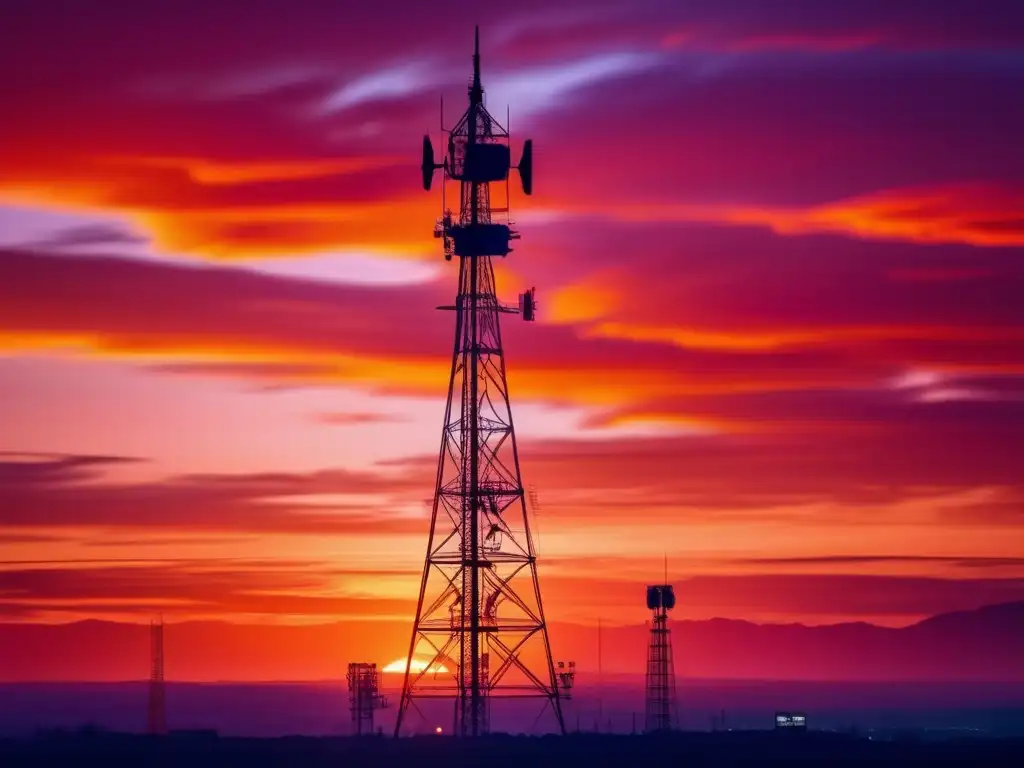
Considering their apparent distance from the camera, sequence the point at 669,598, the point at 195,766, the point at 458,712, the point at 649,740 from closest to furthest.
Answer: the point at 195,766
the point at 458,712
the point at 649,740
the point at 669,598

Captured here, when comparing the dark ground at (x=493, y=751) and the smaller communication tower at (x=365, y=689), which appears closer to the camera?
the dark ground at (x=493, y=751)

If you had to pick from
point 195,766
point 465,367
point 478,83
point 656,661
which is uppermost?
point 478,83

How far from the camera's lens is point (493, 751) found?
408 feet

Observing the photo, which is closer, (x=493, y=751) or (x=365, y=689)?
(x=493, y=751)

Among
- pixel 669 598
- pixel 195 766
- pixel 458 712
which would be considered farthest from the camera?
pixel 669 598

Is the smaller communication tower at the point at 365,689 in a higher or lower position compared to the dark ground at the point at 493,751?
higher

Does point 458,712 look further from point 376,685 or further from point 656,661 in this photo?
point 656,661

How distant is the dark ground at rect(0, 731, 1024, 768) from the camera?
121 metres

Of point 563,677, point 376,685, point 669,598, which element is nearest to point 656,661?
point 669,598

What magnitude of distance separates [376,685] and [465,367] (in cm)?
3948

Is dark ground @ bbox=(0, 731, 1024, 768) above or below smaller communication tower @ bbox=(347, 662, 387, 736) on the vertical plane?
below

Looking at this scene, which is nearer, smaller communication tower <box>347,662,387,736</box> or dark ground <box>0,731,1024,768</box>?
dark ground <box>0,731,1024,768</box>

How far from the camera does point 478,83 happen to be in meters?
123

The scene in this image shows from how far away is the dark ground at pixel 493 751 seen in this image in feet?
398
